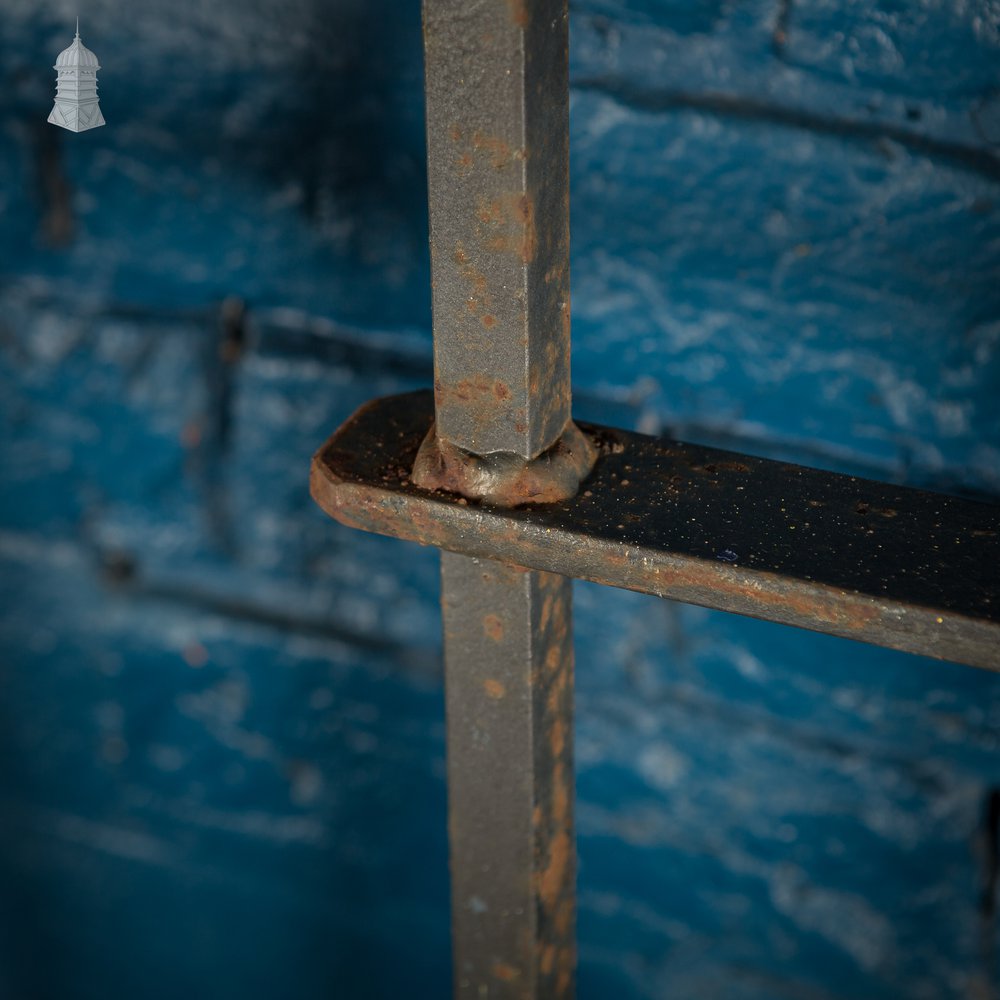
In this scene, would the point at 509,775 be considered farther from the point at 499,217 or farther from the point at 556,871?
the point at 499,217

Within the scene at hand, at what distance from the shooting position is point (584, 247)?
864 millimetres

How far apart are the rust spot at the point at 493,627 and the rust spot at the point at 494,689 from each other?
2 centimetres

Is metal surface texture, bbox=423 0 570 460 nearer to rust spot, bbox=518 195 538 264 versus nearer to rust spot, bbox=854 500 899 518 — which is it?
rust spot, bbox=518 195 538 264

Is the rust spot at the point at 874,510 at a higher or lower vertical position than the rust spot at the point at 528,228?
lower

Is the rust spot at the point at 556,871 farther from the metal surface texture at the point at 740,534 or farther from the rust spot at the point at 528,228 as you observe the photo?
the rust spot at the point at 528,228

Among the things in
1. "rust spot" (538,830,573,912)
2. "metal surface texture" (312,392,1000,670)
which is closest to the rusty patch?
"metal surface texture" (312,392,1000,670)

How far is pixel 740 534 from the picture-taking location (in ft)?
1.93

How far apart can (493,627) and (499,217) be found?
21 centimetres

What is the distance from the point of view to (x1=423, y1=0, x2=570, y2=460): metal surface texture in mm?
516

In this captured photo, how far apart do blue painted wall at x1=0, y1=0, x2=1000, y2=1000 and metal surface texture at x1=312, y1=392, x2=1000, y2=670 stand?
23cm

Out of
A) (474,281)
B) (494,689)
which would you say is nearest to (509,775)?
(494,689)

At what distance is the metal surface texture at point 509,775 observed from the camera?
647mm

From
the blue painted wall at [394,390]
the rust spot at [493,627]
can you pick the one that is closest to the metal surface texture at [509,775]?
the rust spot at [493,627]

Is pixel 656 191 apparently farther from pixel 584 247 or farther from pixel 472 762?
pixel 472 762
